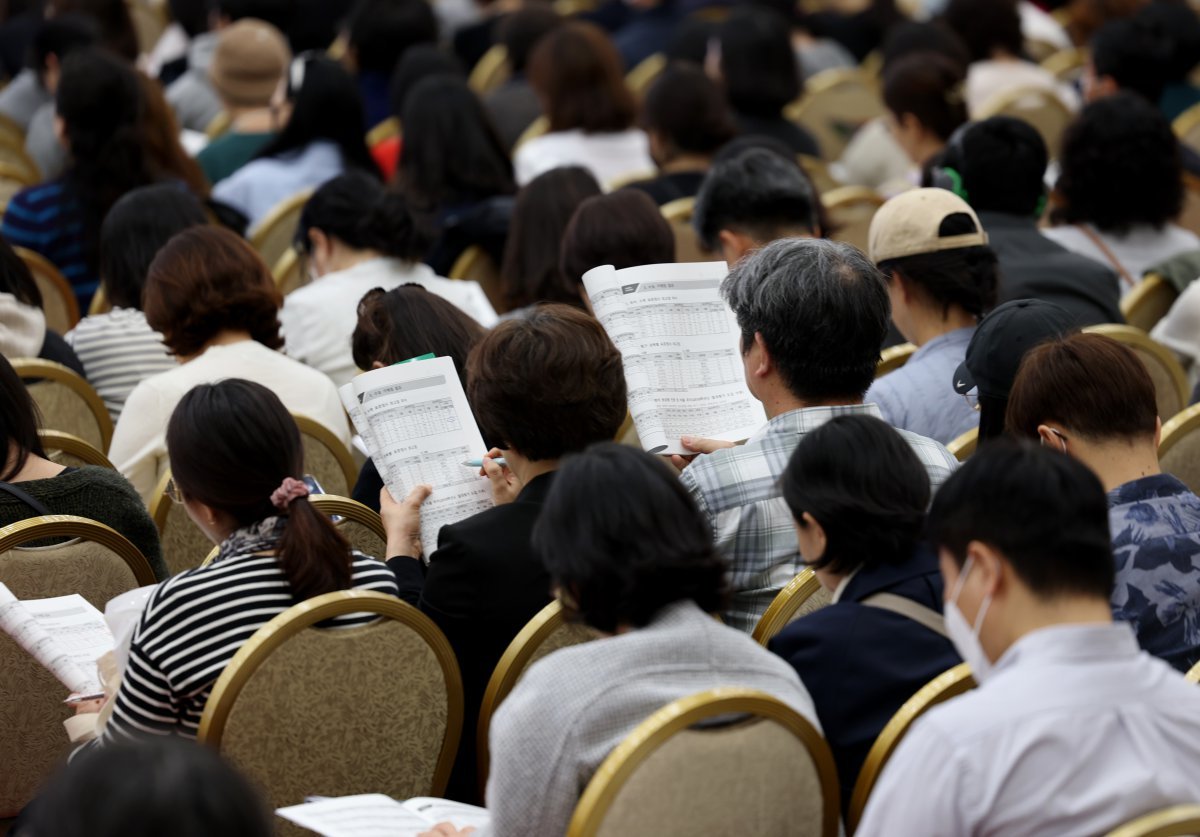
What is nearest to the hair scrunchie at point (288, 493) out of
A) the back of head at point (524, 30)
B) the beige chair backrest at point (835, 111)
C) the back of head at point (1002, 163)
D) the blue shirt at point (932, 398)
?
the blue shirt at point (932, 398)

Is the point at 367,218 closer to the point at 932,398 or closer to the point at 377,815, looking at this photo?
the point at 932,398

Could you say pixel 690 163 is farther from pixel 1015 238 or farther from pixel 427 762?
pixel 427 762

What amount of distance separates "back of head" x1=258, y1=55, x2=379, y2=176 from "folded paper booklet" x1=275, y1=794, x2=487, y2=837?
13.8ft

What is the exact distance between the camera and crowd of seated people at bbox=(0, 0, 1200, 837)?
209 cm

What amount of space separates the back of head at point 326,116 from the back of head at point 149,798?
503 centimetres

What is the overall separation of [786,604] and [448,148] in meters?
3.81

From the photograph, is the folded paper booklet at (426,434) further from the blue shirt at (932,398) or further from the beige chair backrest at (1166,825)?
the beige chair backrest at (1166,825)

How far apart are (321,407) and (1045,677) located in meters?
2.58

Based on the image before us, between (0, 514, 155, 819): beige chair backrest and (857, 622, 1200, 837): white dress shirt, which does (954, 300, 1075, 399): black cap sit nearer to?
(857, 622, 1200, 837): white dress shirt

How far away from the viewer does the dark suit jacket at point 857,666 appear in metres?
2.46

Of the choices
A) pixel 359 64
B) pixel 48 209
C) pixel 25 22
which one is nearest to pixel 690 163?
pixel 48 209

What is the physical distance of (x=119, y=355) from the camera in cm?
464

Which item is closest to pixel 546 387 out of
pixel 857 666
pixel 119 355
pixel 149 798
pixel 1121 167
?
pixel 857 666

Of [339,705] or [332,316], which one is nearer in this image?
[339,705]
